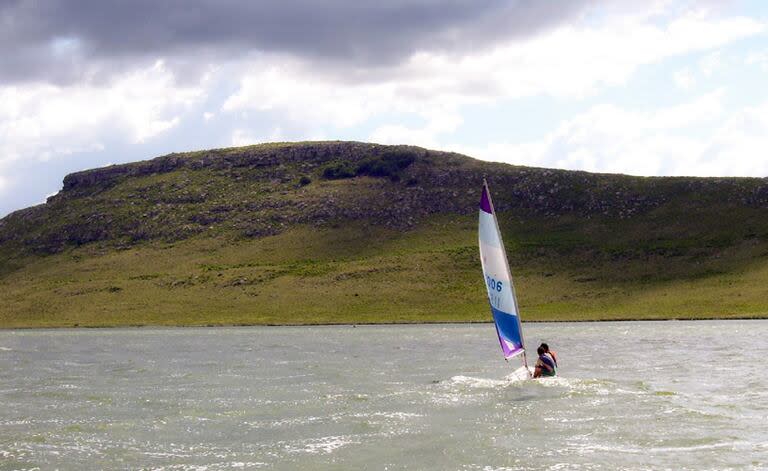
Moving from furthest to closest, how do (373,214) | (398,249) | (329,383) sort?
(373,214) → (398,249) → (329,383)

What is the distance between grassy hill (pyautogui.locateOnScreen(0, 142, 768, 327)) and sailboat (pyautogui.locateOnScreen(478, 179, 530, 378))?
72.7 m

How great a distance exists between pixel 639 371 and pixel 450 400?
1403 cm

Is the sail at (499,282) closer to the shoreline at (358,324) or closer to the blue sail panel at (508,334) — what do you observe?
the blue sail panel at (508,334)

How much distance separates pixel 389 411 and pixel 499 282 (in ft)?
31.9

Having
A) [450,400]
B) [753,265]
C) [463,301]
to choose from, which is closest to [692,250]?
[753,265]

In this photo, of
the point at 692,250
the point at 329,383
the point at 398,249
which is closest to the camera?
the point at 329,383

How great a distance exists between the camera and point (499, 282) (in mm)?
42781

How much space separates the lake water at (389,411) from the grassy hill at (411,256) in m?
62.2

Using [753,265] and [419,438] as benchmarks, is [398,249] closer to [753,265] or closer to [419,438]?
[753,265]

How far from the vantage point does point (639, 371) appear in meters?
48.1

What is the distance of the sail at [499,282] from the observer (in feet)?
137

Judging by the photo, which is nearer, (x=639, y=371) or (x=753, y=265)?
(x=639, y=371)

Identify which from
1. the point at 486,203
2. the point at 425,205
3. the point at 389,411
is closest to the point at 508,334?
the point at 486,203

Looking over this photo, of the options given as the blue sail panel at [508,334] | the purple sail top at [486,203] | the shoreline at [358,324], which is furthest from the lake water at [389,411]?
the shoreline at [358,324]
